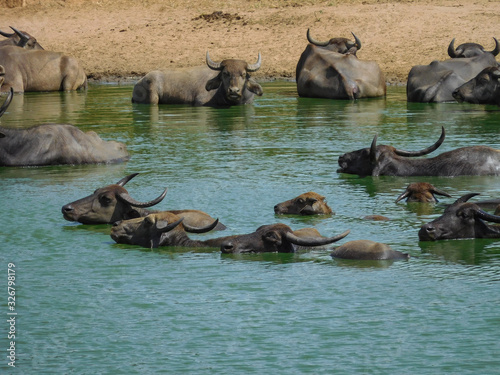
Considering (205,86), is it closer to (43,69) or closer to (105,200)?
(43,69)

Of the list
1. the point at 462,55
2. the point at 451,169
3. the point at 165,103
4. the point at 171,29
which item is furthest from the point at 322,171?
the point at 171,29

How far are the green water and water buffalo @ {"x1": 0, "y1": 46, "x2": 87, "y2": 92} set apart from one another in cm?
1254

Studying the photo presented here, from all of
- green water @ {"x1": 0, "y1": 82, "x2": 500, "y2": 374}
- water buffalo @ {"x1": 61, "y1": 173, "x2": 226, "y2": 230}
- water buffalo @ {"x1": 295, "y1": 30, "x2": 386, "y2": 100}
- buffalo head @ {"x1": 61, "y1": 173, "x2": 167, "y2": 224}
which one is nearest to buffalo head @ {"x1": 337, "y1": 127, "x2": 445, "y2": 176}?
green water @ {"x1": 0, "y1": 82, "x2": 500, "y2": 374}

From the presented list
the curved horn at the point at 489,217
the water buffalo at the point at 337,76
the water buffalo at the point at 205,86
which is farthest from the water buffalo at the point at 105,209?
the water buffalo at the point at 337,76

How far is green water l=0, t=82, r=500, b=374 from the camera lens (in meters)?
6.58

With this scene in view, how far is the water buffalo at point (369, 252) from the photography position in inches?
339

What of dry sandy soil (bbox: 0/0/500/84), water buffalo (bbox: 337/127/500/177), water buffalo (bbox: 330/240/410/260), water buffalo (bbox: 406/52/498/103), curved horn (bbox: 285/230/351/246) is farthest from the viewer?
dry sandy soil (bbox: 0/0/500/84)

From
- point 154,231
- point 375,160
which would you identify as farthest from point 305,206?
point 375,160

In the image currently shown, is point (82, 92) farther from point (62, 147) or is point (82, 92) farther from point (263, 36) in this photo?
point (62, 147)

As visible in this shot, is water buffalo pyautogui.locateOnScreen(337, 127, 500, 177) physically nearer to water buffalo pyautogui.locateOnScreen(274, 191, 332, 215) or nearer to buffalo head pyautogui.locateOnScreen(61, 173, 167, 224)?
water buffalo pyautogui.locateOnScreen(274, 191, 332, 215)

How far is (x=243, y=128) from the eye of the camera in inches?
713

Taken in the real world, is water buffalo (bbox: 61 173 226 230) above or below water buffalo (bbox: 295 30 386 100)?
below

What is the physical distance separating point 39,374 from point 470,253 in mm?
3995

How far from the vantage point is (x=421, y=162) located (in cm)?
1270
